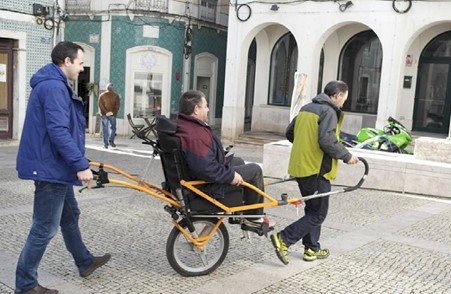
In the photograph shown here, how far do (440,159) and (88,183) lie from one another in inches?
294

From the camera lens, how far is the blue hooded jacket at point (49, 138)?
12.5 ft

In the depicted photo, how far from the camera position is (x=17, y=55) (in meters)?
14.3

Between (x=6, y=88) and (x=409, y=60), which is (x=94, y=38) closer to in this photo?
(x=6, y=88)

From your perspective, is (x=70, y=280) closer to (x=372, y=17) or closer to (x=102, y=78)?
(x=372, y=17)

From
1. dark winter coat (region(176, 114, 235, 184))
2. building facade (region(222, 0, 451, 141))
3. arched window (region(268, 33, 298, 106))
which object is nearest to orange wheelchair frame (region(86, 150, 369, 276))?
dark winter coat (region(176, 114, 235, 184))

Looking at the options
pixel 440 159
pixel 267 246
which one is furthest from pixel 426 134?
pixel 267 246

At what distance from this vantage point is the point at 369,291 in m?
4.68

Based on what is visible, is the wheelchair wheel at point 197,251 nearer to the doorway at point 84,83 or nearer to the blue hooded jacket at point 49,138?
the blue hooded jacket at point 49,138

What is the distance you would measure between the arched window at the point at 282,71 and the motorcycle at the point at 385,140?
6.64m

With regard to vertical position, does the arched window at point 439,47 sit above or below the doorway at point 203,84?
above

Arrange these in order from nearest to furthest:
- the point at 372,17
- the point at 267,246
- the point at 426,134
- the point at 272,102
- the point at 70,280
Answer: the point at 70,280, the point at 267,246, the point at 372,17, the point at 426,134, the point at 272,102

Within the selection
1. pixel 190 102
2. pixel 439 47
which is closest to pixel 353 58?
pixel 439 47

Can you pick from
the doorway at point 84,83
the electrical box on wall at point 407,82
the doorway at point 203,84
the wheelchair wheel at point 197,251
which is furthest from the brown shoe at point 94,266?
the doorway at point 203,84

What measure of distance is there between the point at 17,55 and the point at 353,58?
A: 1071cm
